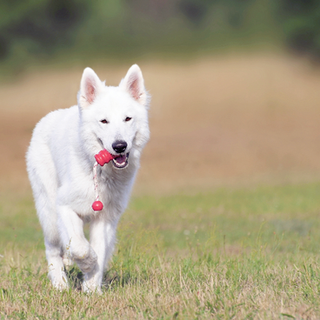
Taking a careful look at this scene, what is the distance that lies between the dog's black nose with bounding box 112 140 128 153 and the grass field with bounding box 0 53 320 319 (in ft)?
3.80

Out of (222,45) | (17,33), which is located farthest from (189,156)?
(17,33)

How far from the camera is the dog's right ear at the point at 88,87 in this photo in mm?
4402

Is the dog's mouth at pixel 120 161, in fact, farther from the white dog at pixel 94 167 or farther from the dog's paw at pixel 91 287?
the dog's paw at pixel 91 287

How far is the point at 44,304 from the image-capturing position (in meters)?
3.96

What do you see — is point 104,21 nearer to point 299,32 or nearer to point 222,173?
point 299,32

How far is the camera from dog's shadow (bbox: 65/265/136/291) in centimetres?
462

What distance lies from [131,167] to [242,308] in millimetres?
1620

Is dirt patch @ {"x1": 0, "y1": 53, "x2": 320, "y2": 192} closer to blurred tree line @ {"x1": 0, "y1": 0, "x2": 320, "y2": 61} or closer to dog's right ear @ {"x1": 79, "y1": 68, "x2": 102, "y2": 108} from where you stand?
blurred tree line @ {"x1": 0, "y1": 0, "x2": 320, "y2": 61}

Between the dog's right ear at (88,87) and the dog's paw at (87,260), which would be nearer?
the dog's paw at (87,260)

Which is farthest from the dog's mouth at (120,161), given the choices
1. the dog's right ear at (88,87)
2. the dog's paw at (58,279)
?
the dog's paw at (58,279)

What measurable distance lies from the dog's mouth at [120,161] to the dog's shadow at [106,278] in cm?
105

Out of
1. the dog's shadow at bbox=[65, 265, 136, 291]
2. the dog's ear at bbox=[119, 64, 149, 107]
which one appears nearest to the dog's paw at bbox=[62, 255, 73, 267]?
the dog's shadow at bbox=[65, 265, 136, 291]

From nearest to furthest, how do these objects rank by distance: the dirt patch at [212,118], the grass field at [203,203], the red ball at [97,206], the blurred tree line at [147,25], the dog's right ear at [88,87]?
1. the grass field at [203,203]
2. the red ball at [97,206]
3. the dog's right ear at [88,87]
4. the dirt patch at [212,118]
5. the blurred tree line at [147,25]

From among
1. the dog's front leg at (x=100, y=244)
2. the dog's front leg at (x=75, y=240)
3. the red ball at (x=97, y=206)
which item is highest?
the red ball at (x=97, y=206)
